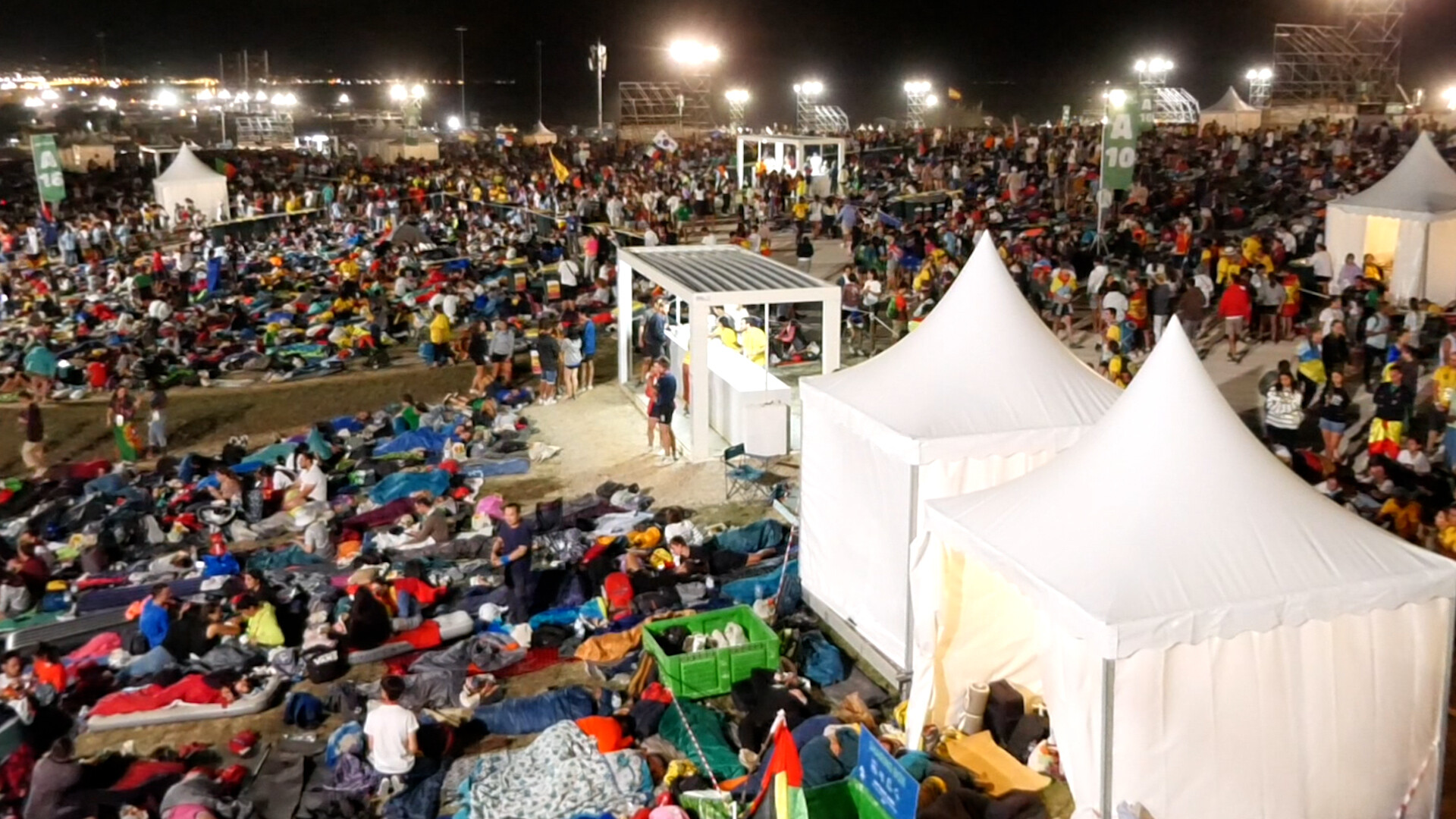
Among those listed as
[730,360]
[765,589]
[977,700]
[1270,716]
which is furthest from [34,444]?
[1270,716]

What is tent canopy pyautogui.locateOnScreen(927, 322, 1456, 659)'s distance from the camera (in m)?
5.86

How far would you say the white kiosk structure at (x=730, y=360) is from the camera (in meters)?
13.2

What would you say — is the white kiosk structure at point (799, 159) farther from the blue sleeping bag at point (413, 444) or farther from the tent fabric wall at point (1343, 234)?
the blue sleeping bag at point (413, 444)

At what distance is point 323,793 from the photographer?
7422mm

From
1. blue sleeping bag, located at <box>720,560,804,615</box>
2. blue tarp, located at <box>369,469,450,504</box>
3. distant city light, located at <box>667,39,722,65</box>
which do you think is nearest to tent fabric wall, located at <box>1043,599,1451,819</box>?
blue sleeping bag, located at <box>720,560,804,615</box>

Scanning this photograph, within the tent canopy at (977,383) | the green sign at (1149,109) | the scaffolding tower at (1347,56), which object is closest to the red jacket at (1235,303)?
the tent canopy at (977,383)

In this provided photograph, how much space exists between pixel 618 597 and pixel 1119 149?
42.5 feet

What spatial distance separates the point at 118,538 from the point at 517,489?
3.87 m

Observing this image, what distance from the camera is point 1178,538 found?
619 cm

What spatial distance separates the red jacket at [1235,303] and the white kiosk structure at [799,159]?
16562 millimetres

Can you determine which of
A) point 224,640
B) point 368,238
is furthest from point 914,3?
point 224,640

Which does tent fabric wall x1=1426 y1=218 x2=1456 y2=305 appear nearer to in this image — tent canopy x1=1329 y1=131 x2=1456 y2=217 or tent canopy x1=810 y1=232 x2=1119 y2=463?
tent canopy x1=1329 y1=131 x2=1456 y2=217

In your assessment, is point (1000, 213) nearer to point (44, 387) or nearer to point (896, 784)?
point (44, 387)

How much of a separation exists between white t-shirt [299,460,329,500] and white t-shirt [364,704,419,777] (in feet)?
18.4
